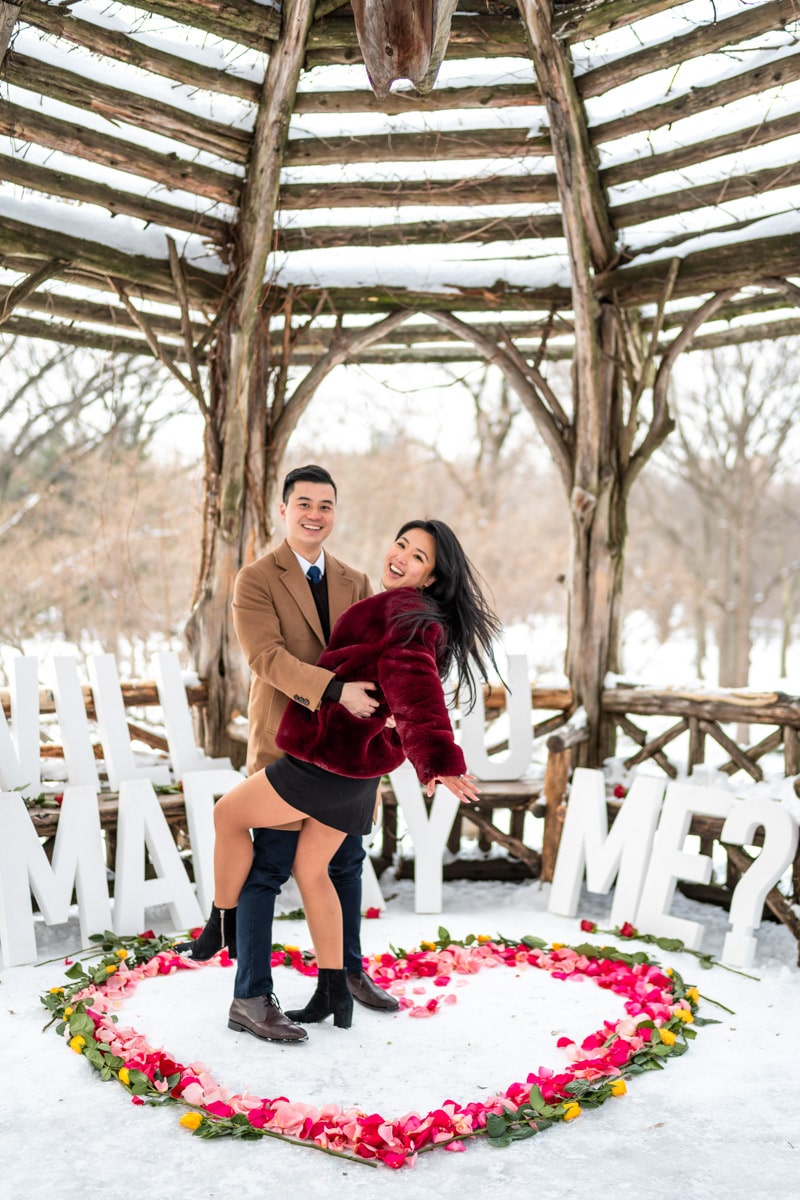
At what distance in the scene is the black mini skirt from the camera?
2.98 meters

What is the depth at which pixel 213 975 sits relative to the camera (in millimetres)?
3625

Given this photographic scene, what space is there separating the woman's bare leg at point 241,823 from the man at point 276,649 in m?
0.04

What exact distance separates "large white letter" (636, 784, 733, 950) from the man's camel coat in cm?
184

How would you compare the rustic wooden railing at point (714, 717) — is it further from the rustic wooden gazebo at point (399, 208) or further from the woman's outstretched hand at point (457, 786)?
the woman's outstretched hand at point (457, 786)

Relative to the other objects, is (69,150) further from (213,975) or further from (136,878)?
(213,975)

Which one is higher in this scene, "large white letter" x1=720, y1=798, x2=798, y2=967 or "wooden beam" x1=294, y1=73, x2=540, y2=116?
"wooden beam" x1=294, y1=73, x2=540, y2=116

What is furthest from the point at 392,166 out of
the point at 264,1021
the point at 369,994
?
the point at 264,1021

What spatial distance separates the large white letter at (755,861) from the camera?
390 cm

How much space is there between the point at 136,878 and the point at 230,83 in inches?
136

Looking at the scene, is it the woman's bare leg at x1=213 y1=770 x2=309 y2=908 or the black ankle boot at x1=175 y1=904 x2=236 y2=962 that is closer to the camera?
the woman's bare leg at x1=213 y1=770 x2=309 y2=908

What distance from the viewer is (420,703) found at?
271cm

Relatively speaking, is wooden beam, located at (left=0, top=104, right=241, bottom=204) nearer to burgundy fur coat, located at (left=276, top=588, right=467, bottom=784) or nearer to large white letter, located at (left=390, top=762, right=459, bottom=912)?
burgundy fur coat, located at (left=276, top=588, right=467, bottom=784)

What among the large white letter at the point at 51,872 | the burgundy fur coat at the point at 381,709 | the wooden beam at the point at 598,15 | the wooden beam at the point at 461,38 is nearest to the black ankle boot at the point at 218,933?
the burgundy fur coat at the point at 381,709

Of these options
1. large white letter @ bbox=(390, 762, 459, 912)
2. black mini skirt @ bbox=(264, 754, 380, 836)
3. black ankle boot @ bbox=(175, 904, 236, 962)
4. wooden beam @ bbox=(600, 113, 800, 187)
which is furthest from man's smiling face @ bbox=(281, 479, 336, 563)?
wooden beam @ bbox=(600, 113, 800, 187)
